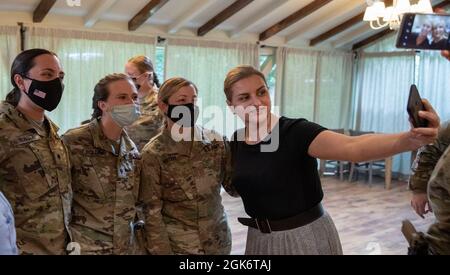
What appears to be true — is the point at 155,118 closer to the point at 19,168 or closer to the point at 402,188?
the point at 19,168

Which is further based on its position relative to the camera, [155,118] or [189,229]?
[155,118]

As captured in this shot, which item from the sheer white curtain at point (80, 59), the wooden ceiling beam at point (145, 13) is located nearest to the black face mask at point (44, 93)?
the wooden ceiling beam at point (145, 13)

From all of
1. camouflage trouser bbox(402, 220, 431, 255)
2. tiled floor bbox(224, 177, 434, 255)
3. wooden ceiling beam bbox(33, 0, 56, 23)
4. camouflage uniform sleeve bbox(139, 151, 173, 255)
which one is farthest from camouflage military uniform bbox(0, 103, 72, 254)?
wooden ceiling beam bbox(33, 0, 56, 23)

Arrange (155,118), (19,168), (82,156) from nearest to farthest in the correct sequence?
(19,168)
(82,156)
(155,118)

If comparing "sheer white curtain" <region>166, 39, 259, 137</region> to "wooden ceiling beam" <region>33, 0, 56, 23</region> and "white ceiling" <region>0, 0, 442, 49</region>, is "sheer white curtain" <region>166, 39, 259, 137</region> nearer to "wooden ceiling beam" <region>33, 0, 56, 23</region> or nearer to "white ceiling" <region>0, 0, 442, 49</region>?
"white ceiling" <region>0, 0, 442, 49</region>

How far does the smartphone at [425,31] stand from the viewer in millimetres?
1264

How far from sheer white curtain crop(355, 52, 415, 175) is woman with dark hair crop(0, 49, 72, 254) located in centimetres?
732

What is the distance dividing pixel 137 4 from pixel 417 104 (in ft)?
17.2

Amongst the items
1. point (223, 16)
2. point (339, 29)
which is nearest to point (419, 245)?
point (223, 16)

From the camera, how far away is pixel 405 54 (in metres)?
8.34
